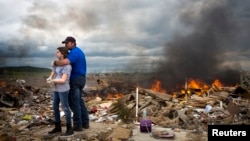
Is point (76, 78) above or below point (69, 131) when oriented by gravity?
above

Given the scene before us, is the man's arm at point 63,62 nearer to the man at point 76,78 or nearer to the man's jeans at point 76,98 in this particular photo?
the man at point 76,78

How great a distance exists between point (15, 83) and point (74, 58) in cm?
1006

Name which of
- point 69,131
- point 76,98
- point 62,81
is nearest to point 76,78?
point 76,98

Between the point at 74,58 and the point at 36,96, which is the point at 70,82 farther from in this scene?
the point at 36,96

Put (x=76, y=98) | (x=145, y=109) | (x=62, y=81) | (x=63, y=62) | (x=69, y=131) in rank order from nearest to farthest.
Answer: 1. (x=62, y=81)
2. (x=63, y=62)
3. (x=69, y=131)
4. (x=76, y=98)
5. (x=145, y=109)

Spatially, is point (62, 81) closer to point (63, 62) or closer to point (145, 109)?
point (63, 62)

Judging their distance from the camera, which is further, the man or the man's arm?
the man

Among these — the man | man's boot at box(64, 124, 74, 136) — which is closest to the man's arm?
the man

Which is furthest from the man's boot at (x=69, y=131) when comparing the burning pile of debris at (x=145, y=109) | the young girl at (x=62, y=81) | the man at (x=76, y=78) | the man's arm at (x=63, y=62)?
the man's arm at (x=63, y=62)

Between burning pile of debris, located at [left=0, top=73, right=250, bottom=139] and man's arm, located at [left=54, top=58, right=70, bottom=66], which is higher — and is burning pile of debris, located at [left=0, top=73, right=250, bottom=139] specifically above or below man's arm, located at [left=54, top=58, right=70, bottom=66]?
below

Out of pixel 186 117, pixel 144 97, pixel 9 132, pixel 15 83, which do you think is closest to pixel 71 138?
pixel 9 132

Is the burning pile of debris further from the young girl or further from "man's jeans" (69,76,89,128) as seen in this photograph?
the young girl

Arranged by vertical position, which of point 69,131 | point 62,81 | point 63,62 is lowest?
point 69,131

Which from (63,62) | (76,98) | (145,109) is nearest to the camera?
(63,62)
